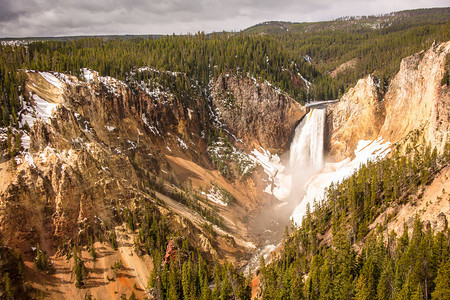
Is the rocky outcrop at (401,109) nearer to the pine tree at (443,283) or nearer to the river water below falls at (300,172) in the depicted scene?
the river water below falls at (300,172)

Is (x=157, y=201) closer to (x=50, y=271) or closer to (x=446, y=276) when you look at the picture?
(x=50, y=271)

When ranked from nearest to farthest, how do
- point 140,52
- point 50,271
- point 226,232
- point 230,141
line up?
point 50,271
point 226,232
point 230,141
point 140,52

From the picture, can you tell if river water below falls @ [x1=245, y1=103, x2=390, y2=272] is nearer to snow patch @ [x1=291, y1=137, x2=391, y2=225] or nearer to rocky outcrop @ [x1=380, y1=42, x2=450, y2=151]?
snow patch @ [x1=291, y1=137, x2=391, y2=225]

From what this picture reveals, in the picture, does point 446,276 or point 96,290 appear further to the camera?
point 96,290

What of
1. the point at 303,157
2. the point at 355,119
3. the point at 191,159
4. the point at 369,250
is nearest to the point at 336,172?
the point at 355,119

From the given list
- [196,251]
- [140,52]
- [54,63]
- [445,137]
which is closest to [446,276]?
[445,137]

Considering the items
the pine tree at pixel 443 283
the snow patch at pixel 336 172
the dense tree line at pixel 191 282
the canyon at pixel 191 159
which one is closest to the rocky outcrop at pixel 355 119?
the canyon at pixel 191 159

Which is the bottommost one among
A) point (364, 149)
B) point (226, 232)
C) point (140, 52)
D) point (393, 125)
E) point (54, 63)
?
point (226, 232)

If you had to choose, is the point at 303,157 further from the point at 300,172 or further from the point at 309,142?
the point at 300,172
